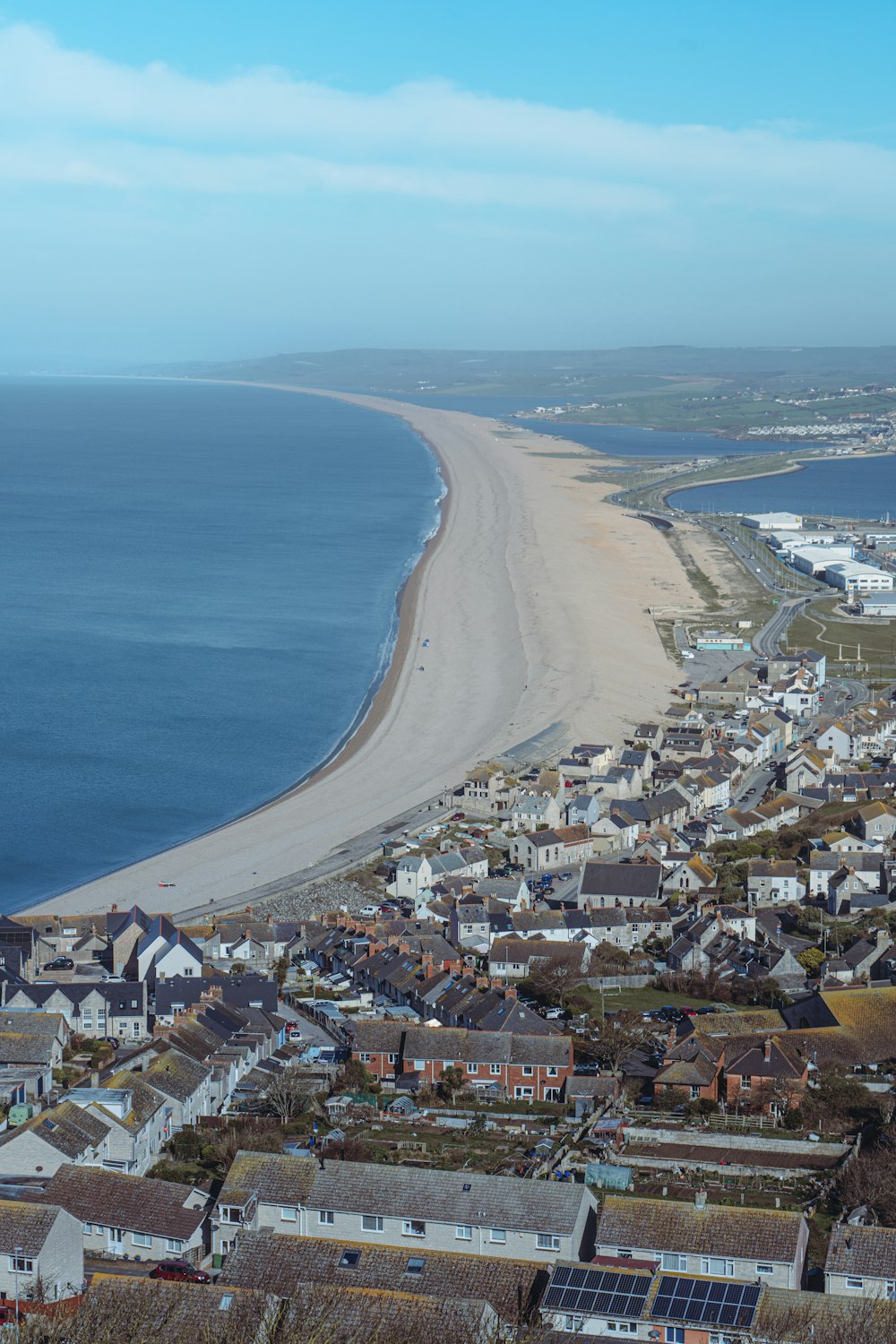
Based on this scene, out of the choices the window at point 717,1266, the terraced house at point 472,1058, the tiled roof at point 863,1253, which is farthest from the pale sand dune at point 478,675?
the tiled roof at point 863,1253

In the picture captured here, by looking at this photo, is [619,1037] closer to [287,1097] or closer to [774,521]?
[287,1097]

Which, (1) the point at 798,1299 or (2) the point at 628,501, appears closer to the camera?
(1) the point at 798,1299

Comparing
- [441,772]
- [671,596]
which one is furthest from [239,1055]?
[671,596]

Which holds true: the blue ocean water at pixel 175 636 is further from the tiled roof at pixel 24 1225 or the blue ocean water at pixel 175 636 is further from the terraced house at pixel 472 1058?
the tiled roof at pixel 24 1225

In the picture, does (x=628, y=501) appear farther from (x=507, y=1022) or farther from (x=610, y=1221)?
(x=610, y=1221)

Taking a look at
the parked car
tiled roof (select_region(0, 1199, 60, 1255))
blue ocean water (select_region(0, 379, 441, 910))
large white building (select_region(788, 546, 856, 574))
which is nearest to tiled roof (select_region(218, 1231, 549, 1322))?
tiled roof (select_region(0, 1199, 60, 1255))

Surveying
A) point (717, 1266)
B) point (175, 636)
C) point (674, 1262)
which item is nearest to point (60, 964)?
point (674, 1262)
